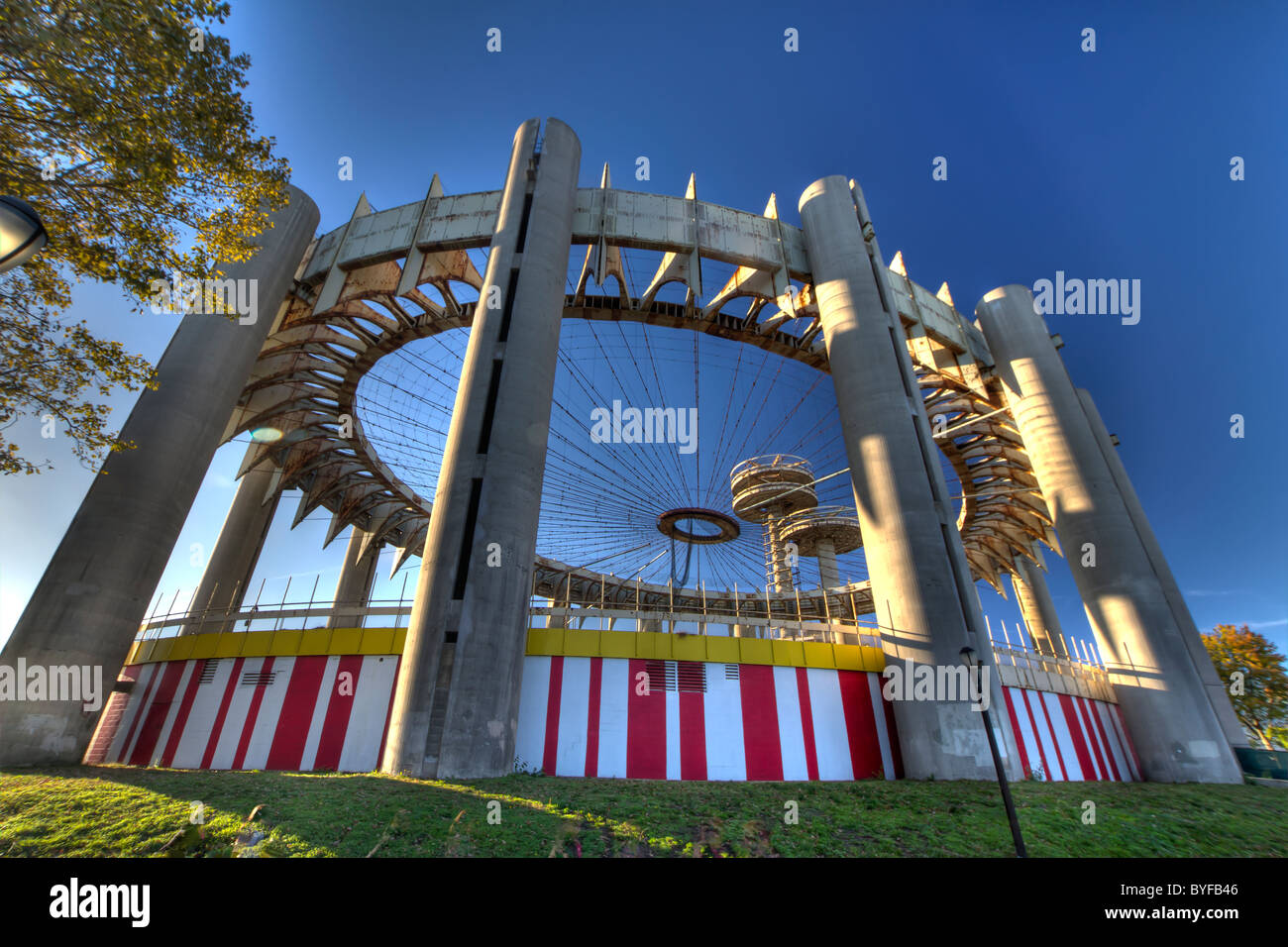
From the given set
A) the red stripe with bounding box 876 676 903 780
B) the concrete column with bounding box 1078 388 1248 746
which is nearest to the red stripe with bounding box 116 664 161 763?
the red stripe with bounding box 876 676 903 780

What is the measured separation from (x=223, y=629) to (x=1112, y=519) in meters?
44.7

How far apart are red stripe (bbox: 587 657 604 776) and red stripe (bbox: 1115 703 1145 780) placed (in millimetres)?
27168

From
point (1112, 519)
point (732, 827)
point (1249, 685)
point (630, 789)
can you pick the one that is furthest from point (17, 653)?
Result: point (1249, 685)

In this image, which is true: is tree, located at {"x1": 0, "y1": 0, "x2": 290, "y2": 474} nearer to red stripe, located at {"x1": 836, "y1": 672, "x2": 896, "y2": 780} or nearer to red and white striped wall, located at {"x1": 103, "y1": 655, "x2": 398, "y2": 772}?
red and white striped wall, located at {"x1": 103, "y1": 655, "x2": 398, "y2": 772}

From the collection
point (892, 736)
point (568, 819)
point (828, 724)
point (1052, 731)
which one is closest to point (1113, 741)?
point (1052, 731)

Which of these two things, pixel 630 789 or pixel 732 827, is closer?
pixel 732 827

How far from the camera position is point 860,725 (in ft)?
65.5

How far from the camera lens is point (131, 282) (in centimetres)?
1223

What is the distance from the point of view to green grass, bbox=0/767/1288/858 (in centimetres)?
854

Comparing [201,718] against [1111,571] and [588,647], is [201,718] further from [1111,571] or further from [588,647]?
[1111,571]

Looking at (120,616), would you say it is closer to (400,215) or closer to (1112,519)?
(400,215)

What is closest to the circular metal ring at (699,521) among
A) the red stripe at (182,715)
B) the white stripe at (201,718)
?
the white stripe at (201,718)

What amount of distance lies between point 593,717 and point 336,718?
32.1ft

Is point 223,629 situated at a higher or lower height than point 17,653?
higher
